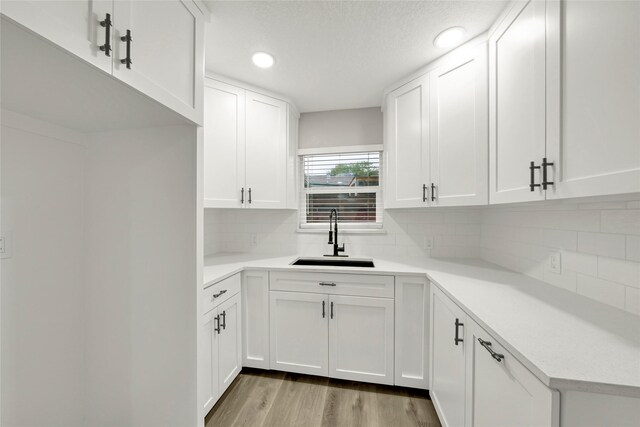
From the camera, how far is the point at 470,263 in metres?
1.92

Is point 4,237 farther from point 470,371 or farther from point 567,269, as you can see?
point 567,269

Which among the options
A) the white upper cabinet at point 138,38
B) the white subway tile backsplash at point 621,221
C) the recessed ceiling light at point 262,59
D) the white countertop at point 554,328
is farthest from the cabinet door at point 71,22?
the white subway tile backsplash at point 621,221

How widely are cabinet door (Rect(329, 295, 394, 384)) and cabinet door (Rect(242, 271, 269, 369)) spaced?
499 millimetres

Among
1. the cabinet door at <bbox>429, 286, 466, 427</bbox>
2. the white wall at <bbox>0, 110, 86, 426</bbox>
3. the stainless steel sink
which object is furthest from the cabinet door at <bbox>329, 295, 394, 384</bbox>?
the white wall at <bbox>0, 110, 86, 426</bbox>

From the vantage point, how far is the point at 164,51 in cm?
97

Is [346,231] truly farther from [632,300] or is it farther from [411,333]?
[632,300]

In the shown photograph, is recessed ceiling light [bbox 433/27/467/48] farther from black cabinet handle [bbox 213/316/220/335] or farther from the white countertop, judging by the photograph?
black cabinet handle [bbox 213/316/220/335]

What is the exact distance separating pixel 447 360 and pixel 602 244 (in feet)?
2.92

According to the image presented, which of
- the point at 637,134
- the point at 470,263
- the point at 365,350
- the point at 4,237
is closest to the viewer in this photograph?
the point at 637,134

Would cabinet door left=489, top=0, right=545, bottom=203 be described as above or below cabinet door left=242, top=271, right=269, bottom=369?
above

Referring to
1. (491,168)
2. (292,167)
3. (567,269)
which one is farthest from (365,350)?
(292,167)

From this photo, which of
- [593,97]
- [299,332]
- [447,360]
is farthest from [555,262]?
[299,332]

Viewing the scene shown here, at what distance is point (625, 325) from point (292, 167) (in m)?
2.17

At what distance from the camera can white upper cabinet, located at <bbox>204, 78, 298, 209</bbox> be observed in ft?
5.91
